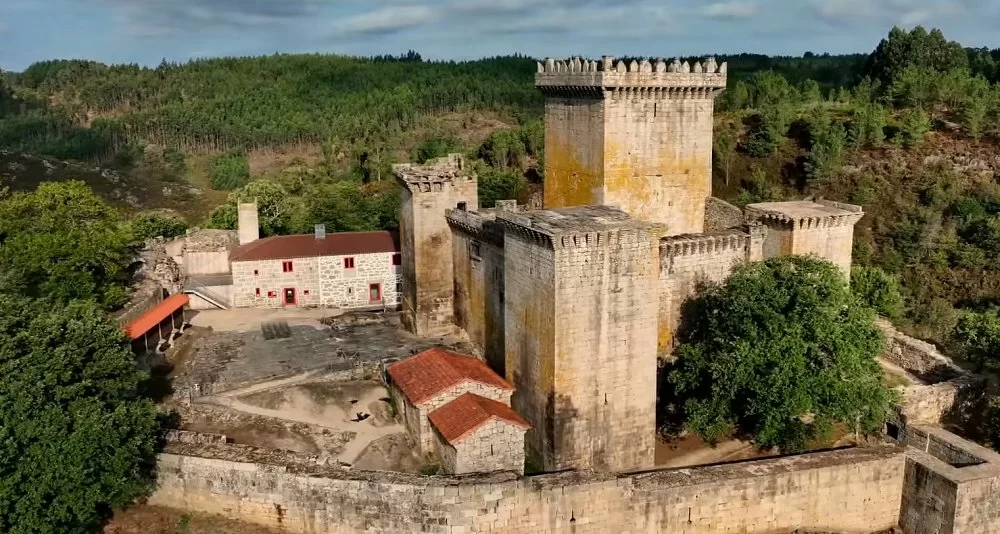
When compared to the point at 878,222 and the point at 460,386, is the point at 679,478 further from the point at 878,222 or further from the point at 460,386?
the point at 878,222

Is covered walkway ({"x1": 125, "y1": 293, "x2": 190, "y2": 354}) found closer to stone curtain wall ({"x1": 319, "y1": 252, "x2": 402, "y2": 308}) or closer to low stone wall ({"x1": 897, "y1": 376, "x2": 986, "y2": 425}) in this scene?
stone curtain wall ({"x1": 319, "y1": 252, "x2": 402, "y2": 308})

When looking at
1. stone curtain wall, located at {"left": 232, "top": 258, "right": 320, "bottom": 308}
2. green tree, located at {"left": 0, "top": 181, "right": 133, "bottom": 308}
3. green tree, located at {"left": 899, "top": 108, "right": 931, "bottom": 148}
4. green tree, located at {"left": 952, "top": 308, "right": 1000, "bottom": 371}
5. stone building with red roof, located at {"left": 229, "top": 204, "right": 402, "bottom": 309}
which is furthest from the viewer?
green tree, located at {"left": 899, "top": 108, "right": 931, "bottom": 148}

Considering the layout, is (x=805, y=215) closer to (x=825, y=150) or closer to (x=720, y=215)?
(x=720, y=215)

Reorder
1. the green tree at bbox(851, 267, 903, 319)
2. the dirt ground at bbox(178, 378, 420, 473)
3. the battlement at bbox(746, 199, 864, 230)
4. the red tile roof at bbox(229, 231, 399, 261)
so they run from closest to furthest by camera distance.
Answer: the dirt ground at bbox(178, 378, 420, 473), the battlement at bbox(746, 199, 864, 230), the green tree at bbox(851, 267, 903, 319), the red tile roof at bbox(229, 231, 399, 261)

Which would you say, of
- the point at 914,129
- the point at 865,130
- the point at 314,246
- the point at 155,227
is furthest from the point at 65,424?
the point at 914,129

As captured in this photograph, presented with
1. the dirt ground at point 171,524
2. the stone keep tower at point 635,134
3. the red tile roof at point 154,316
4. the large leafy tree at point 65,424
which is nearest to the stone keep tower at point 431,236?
the stone keep tower at point 635,134

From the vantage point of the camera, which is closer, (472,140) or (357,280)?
(357,280)

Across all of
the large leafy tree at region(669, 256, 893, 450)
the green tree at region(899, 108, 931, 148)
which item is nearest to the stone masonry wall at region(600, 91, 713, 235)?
the large leafy tree at region(669, 256, 893, 450)

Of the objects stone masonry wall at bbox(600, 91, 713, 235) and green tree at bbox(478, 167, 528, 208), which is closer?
stone masonry wall at bbox(600, 91, 713, 235)
